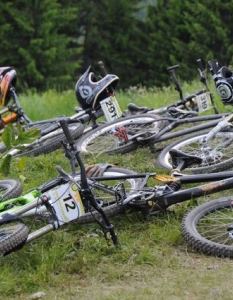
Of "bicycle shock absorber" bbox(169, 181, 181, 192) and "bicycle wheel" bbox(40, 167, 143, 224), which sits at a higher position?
"bicycle wheel" bbox(40, 167, 143, 224)

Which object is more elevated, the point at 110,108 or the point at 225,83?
the point at 225,83

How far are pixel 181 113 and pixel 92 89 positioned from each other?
0.98 m

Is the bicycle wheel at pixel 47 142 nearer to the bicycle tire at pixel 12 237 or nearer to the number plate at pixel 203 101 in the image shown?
the number plate at pixel 203 101

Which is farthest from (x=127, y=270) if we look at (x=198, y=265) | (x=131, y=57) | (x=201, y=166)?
(x=131, y=57)

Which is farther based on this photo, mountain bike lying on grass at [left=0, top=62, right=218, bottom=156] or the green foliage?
the green foliage

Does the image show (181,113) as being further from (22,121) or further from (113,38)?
(113,38)

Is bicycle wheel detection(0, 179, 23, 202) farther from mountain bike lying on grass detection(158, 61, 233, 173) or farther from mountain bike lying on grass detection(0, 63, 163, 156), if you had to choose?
mountain bike lying on grass detection(0, 63, 163, 156)

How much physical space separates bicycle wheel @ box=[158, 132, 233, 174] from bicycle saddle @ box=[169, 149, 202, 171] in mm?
179

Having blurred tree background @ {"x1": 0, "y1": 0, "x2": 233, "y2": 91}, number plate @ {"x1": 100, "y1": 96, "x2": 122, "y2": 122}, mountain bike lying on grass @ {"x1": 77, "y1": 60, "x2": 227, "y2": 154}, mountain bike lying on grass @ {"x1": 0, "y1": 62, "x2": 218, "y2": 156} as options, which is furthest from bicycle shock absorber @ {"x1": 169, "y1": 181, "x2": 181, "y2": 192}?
blurred tree background @ {"x1": 0, "y1": 0, "x2": 233, "y2": 91}

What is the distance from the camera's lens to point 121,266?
13.7 ft

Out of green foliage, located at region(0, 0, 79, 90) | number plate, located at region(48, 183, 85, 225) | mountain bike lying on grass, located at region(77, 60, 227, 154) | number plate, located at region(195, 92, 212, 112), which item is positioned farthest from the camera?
green foliage, located at region(0, 0, 79, 90)

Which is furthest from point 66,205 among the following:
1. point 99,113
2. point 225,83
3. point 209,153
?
point 99,113

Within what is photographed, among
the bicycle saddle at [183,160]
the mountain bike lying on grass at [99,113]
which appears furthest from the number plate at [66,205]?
the mountain bike lying on grass at [99,113]

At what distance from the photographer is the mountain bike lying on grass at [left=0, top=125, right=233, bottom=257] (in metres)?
4.12
